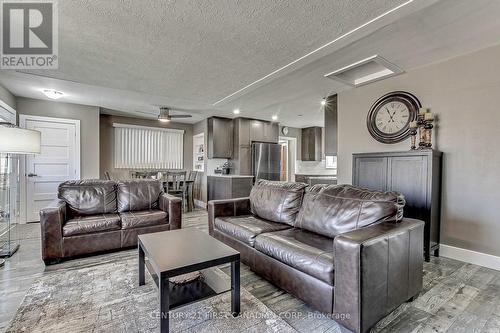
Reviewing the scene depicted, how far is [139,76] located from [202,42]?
1447 mm

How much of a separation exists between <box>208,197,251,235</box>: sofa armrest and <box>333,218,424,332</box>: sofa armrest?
182 cm

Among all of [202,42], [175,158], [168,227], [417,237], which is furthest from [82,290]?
[175,158]

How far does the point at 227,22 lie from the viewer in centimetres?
210

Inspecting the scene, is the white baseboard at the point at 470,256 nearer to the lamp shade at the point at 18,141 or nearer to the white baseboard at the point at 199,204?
the white baseboard at the point at 199,204

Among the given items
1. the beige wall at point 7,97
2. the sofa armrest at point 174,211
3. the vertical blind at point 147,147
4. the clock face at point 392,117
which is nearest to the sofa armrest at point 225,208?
the sofa armrest at point 174,211

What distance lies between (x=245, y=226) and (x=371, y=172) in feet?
6.67

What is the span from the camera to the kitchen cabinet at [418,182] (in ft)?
9.09

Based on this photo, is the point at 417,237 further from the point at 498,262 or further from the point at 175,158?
the point at 175,158

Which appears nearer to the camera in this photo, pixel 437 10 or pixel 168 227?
pixel 437 10

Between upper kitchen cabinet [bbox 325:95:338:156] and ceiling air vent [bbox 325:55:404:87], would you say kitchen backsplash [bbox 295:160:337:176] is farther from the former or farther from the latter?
ceiling air vent [bbox 325:55:404:87]

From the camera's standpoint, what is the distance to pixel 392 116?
11.3 ft

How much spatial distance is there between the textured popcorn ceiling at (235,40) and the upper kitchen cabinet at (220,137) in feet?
7.32

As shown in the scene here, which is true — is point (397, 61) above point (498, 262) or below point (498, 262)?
above

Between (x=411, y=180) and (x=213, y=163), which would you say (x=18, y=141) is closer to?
(x=213, y=163)
